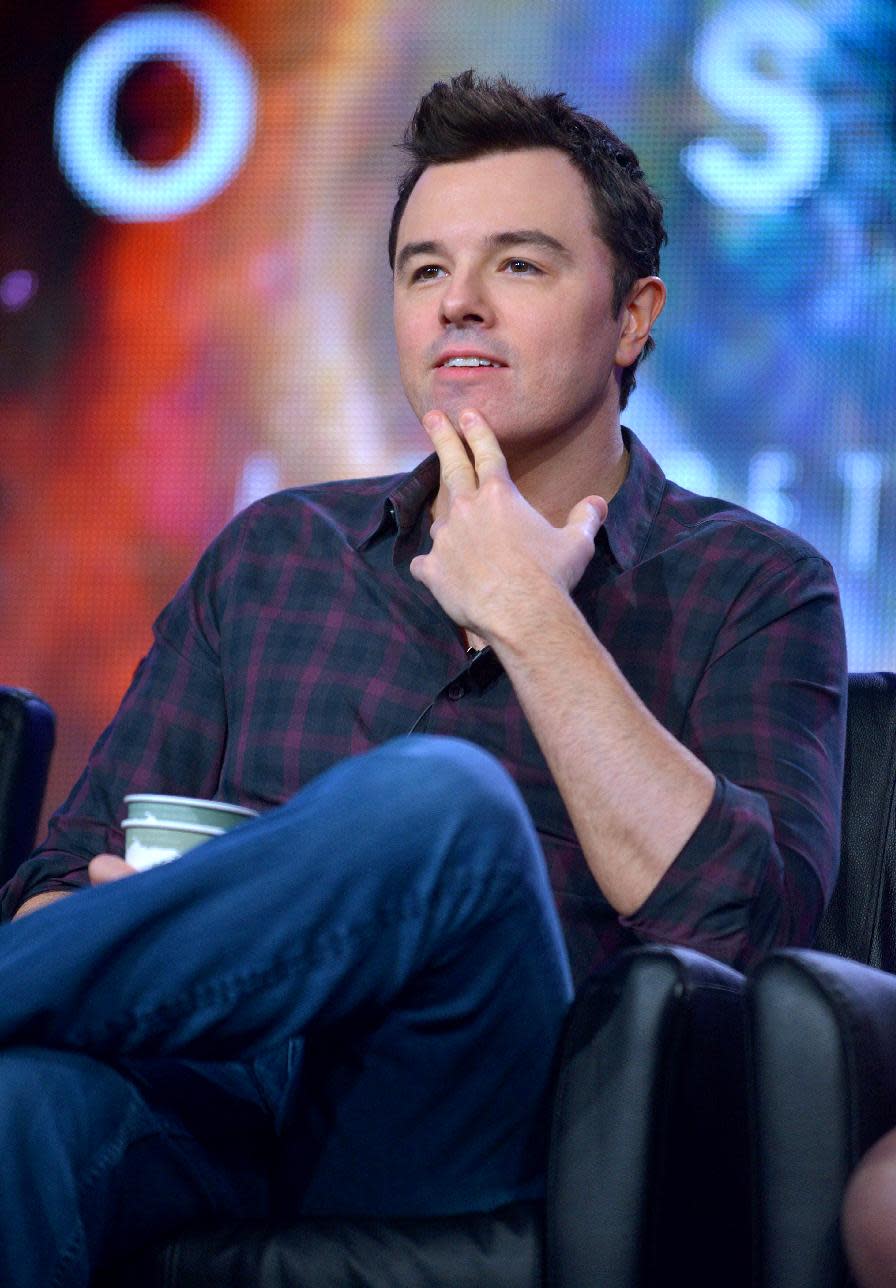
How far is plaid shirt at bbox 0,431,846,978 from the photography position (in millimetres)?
1301

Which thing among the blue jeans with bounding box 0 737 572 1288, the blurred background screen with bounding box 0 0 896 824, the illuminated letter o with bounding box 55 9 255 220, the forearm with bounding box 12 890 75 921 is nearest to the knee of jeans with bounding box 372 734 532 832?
the blue jeans with bounding box 0 737 572 1288

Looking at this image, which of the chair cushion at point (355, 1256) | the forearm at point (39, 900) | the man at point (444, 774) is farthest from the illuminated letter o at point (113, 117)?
the chair cushion at point (355, 1256)

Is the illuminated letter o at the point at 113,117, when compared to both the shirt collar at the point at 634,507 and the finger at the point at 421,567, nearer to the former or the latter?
the shirt collar at the point at 634,507

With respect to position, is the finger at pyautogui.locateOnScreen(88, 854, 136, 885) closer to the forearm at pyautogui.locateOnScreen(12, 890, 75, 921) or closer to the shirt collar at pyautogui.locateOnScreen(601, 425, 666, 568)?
the forearm at pyautogui.locateOnScreen(12, 890, 75, 921)

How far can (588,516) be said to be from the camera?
4.71 feet

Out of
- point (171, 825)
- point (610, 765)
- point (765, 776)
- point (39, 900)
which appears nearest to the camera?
point (171, 825)

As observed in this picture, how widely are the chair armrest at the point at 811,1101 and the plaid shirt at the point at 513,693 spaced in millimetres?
218

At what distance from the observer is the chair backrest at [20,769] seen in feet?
5.65

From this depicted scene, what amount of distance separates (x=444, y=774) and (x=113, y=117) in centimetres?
232

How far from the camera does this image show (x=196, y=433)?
2877 mm

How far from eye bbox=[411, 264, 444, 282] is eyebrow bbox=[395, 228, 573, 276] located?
0.6 inches

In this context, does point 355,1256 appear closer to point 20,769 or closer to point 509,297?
point 20,769

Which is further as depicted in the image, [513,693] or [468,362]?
[468,362]

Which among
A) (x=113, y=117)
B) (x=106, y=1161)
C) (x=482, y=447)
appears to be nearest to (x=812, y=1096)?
(x=106, y=1161)
